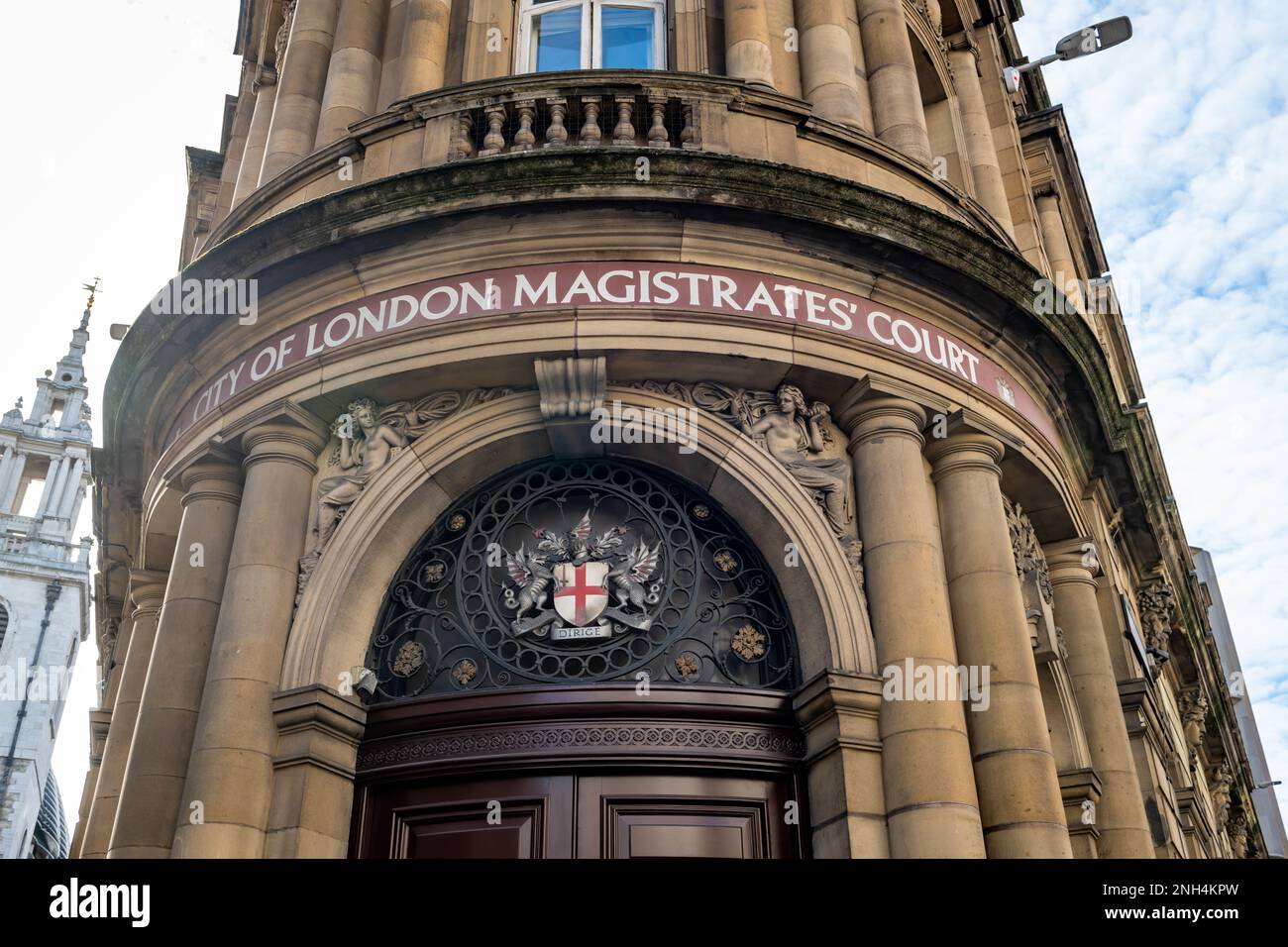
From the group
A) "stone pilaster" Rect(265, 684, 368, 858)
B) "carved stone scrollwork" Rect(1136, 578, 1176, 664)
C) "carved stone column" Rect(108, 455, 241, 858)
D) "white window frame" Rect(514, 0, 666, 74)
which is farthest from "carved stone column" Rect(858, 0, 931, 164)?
"stone pilaster" Rect(265, 684, 368, 858)

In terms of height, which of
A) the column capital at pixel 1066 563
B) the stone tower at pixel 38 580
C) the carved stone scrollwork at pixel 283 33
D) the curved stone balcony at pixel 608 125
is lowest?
the column capital at pixel 1066 563

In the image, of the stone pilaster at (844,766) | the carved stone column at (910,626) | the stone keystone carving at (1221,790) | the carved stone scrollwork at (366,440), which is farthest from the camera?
the stone keystone carving at (1221,790)

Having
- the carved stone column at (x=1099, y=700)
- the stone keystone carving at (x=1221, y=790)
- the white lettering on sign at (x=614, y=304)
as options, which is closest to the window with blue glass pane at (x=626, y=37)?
the white lettering on sign at (x=614, y=304)

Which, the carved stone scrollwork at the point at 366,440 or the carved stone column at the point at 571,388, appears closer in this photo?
the carved stone column at the point at 571,388

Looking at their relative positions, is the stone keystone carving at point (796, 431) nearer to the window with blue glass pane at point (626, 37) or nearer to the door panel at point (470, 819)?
the door panel at point (470, 819)

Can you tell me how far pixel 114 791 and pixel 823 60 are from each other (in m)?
11.0

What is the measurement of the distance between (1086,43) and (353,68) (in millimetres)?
10239

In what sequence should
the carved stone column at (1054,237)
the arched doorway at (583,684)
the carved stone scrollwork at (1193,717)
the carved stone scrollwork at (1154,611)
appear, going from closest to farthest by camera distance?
the arched doorway at (583,684)
the carved stone scrollwork at (1154,611)
the carved stone column at (1054,237)
the carved stone scrollwork at (1193,717)

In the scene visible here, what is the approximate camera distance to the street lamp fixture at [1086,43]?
1652 centimetres

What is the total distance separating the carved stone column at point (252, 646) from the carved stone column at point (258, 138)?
499 cm
